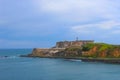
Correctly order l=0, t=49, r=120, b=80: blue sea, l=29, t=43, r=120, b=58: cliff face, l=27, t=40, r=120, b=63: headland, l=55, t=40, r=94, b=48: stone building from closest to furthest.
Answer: l=0, t=49, r=120, b=80: blue sea → l=27, t=40, r=120, b=63: headland → l=29, t=43, r=120, b=58: cliff face → l=55, t=40, r=94, b=48: stone building

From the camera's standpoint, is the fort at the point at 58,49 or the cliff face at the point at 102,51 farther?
the fort at the point at 58,49

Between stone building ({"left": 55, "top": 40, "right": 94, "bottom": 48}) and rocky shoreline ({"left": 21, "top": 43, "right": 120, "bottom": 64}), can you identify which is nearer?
rocky shoreline ({"left": 21, "top": 43, "right": 120, "bottom": 64})

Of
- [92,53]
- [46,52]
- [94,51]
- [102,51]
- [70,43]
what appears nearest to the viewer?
[102,51]

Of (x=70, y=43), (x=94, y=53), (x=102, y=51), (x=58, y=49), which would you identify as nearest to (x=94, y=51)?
(x=94, y=53)

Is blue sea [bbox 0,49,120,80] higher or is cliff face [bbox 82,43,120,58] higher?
cliff face [bbox 82,43,120,58]

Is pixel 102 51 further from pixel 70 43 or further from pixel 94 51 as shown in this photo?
pixel 70 43

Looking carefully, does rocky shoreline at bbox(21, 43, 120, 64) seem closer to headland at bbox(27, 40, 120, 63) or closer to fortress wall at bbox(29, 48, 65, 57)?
headland at bbox(27, 40, 120, 63)

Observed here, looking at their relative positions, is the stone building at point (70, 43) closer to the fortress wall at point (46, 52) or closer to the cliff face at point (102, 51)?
the fortress wall at point (46, 52)

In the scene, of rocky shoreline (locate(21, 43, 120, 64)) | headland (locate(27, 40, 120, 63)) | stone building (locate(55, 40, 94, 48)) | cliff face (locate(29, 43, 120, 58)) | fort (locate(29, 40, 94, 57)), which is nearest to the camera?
rocky shoreline (locate(21, 43, 120, 64))

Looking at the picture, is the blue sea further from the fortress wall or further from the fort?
the fort

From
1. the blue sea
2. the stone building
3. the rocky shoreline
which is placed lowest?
the blue sea

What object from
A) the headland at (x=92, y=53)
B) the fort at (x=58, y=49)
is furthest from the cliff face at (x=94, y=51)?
the fort at (x=58, y=49)

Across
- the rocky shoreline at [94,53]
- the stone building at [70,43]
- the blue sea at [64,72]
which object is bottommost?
the blue sea at [64,72]

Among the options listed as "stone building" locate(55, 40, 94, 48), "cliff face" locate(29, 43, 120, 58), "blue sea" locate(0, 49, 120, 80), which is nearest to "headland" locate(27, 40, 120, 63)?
"cliff face" locate(29, 43, 120, 58)
